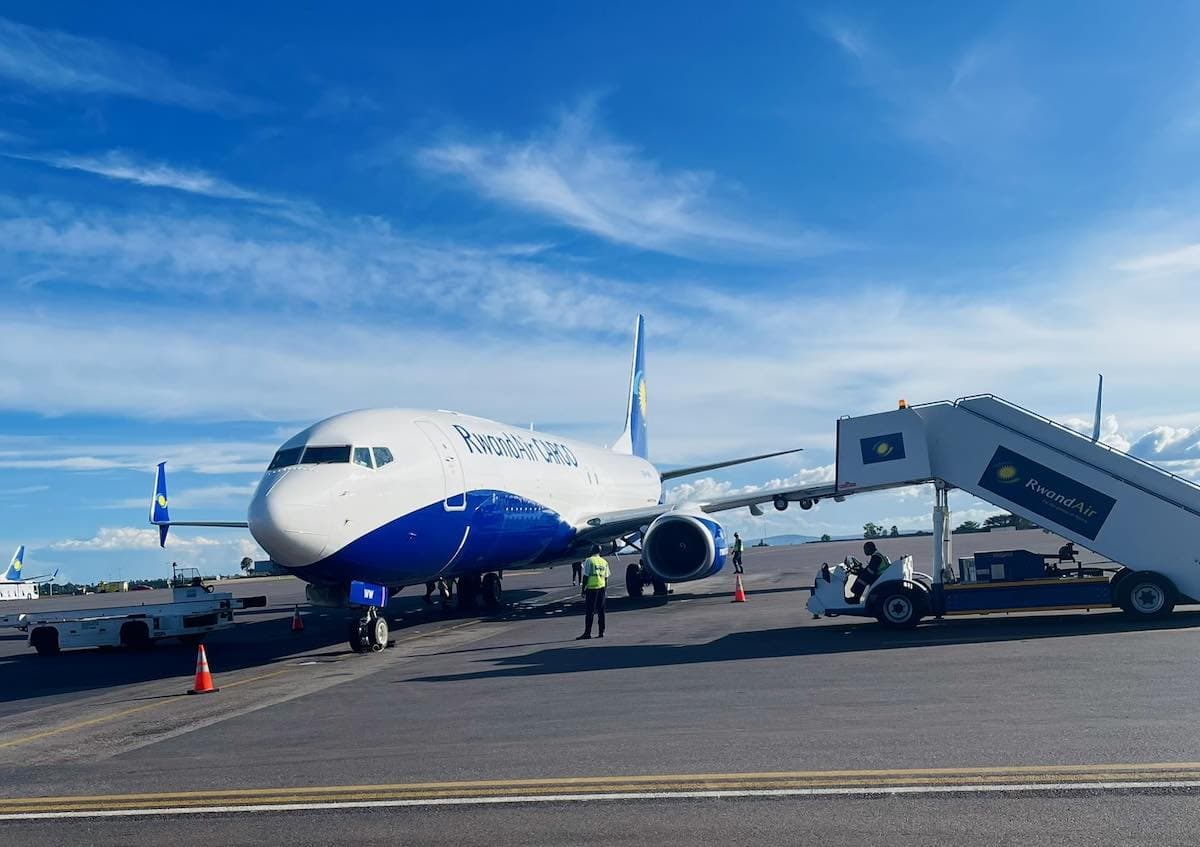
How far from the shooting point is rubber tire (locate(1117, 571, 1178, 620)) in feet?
47.3

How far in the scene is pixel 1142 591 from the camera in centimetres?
1455

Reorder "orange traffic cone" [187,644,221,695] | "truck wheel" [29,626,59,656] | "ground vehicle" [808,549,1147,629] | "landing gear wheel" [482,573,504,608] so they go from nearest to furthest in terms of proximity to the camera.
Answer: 1. "orange traffic cone" [187,644,221,695]
2. "ground vehicle" [808,549,1147,629]
3. "truck wheel" [29,626,59,656]
4. "landing gear wheel" [482,573,504,608]

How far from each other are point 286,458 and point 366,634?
312 cm

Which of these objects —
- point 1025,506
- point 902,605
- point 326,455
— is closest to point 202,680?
point 326,455

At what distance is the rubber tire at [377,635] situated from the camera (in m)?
16.4

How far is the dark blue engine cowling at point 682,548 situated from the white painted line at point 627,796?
1579 centimetres

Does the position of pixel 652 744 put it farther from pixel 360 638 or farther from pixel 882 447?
pixel 360 638

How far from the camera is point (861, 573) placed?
15.8 m

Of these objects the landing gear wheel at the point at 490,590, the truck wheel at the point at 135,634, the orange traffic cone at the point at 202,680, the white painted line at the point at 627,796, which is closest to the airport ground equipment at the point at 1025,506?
the orange traffic cone at the point at 202,680

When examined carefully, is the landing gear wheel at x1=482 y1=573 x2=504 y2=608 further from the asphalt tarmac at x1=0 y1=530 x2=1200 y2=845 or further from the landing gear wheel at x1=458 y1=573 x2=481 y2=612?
the asphalt tarmac at x1=0 y1=530 x2=1200 y2=845

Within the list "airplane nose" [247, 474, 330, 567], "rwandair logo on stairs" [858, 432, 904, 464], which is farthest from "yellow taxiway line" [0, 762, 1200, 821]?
"rwandair logo on stairs" [858, 432, 904, 464]

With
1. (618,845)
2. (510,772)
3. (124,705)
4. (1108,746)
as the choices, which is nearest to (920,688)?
(1108,746)

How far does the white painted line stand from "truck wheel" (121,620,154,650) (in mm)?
13723

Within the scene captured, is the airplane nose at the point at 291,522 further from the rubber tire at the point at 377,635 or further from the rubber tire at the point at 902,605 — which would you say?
the rubber tire at the point at 902,605
